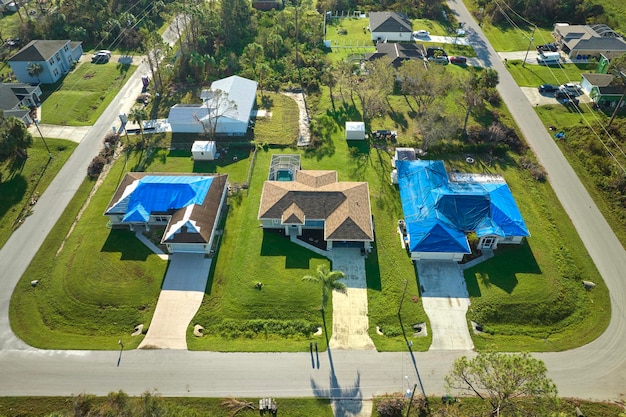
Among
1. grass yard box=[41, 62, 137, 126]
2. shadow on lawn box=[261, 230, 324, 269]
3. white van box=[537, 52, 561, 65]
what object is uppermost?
white van box=[537, 52, 561, 65]

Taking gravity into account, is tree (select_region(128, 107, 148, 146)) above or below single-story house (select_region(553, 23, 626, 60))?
below

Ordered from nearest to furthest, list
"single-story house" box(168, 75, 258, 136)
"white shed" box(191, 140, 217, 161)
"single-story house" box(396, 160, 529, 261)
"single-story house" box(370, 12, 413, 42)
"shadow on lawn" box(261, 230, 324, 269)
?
1. "single-story house" box(396, 160, 529, 261)
2. "shadow on lawn" box(261, 230, 324, 269)
3. "white shed" box(191, 140, 217, 161)
4. "single-story house" box(168, 75, 258, 136)
5. "single-story house" box(370, 12, 413, 42)

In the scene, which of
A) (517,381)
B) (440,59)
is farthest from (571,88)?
(517,381)

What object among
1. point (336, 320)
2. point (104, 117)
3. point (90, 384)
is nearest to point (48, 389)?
point (90, 384)

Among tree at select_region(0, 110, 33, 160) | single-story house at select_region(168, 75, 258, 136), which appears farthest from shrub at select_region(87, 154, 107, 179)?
single-story house at select_region(168, 75, 258, 136)

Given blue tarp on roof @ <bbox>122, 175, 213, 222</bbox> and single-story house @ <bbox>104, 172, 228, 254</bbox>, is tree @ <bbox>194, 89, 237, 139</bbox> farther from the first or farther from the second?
blue tarp on roof @ <bbox>122, 175, 213, 222</bbox>

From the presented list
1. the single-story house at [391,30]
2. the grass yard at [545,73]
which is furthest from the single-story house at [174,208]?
the grass yard at [545,73]
